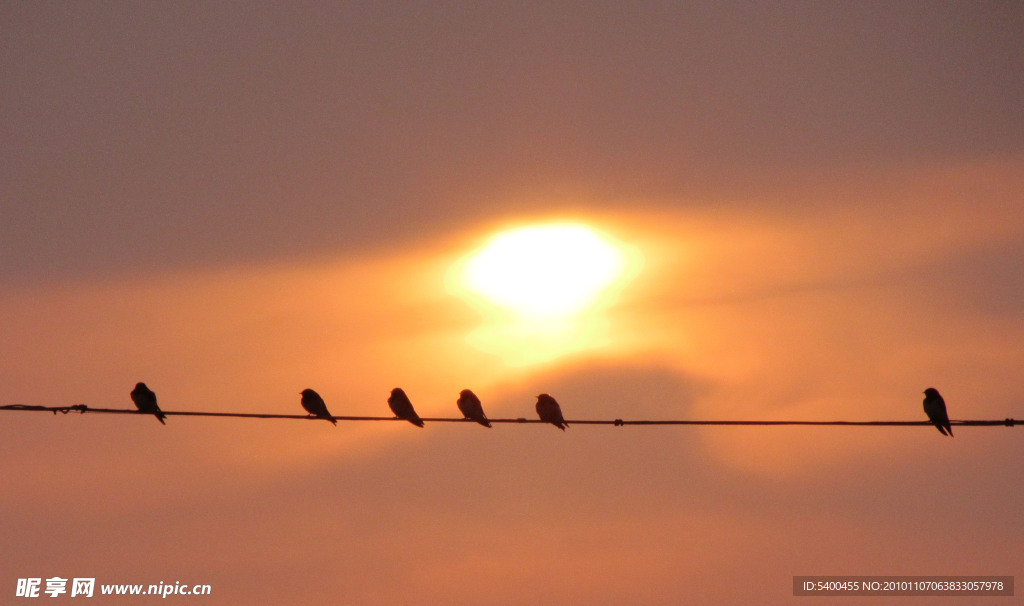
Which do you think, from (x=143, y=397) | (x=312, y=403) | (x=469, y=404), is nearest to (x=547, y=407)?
(x=469, y=404)

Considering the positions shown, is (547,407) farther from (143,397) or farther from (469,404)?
(143,397)

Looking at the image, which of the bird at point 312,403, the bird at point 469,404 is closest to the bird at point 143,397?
the bird at point 312,403

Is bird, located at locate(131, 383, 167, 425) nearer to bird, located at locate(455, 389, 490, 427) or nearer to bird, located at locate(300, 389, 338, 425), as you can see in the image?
bird, located at locate(300, 389, 338, 425)

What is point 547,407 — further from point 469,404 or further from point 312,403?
point 312,403

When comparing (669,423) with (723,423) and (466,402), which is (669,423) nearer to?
(723,423)

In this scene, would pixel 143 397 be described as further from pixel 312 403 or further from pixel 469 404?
pixel 469 404

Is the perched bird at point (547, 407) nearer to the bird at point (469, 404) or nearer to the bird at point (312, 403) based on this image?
the bird at point (469, 404)

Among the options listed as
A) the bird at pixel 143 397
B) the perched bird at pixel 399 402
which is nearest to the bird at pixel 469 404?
the perched bird at pixel 399 402

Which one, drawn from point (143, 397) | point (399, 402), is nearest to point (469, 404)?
point (399, 402)

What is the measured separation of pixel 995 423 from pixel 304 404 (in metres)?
13.3

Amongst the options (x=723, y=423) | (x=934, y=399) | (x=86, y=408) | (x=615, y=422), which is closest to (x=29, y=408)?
(x=86, y=408)

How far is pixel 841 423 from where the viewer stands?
15.5 meters

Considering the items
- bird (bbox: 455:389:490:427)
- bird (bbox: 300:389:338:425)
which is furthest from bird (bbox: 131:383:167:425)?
bird (bbox: 455:389:490:427)

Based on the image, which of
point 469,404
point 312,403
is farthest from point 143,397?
point 469,404
